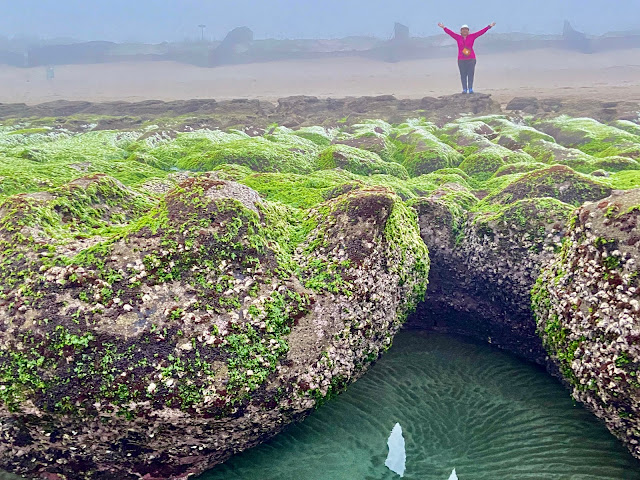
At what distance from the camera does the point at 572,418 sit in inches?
272

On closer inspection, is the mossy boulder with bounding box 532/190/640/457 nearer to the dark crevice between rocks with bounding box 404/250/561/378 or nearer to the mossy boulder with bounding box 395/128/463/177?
the dark crevice between rocks with bounding box 404/250/561/378

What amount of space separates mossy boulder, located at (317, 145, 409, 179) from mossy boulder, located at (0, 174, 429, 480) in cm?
812

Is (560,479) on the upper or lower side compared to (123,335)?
lower

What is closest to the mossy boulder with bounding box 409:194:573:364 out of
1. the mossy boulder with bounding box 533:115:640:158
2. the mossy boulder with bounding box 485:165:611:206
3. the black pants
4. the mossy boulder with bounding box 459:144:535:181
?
the mossy boulder with bounding box 485:165:611:206

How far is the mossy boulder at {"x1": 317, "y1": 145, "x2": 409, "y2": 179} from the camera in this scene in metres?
14.7

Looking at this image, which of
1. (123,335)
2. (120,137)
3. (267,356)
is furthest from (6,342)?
(120,137)

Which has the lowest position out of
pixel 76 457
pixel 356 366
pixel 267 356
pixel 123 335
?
pixel 76 457

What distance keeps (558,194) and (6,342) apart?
9006mm

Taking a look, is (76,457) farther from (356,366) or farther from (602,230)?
(602,230)

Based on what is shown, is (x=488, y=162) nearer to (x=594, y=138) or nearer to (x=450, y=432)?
(x=594, y=138)

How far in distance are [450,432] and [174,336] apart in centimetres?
399

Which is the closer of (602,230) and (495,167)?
(602,230)

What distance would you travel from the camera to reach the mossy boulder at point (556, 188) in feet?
30.5

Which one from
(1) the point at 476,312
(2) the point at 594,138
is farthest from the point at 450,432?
(2) the point at 594,138
